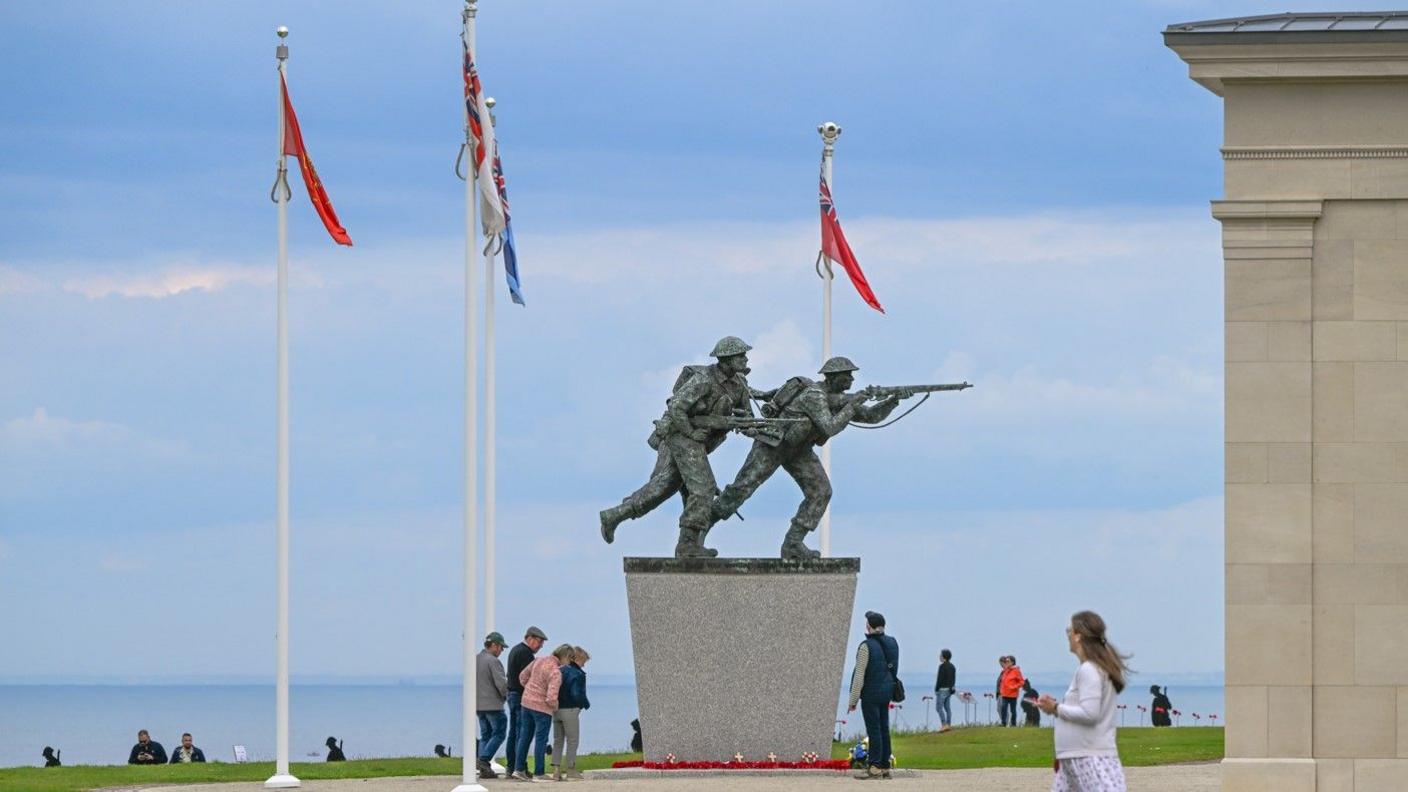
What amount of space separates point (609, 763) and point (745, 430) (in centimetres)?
522

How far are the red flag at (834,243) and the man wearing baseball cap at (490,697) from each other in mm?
8241

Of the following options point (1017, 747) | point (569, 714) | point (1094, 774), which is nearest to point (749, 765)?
point (569, 714)

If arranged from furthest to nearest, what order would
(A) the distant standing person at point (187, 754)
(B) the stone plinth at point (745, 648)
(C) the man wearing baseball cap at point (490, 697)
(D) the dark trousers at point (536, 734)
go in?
(A) the distant standing person at point (187, 754) → (C) the man wearing baseball cap at point (490, 697) → (D) the dark trousers at point (536, 734) → (B) the stone plinth at point (745, 648)

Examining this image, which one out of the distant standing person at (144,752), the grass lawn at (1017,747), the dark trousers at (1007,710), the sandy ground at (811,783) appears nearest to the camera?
the sandy ground at (811,783)

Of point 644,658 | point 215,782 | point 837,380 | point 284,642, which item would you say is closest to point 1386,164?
point 837,380

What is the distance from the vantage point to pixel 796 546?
97.9ft

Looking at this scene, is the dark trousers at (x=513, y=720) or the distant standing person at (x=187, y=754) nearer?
the dark trousers at (x=513, y=720)

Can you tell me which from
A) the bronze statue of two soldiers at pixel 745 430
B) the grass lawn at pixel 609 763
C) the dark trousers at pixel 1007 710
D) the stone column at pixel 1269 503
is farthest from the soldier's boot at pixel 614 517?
the dark trousers at pixel 1007 710

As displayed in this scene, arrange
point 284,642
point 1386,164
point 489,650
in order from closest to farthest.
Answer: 1. point 1386,164
2. point 284,642
3. point 489,650

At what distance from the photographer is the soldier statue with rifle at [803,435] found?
97.6ft

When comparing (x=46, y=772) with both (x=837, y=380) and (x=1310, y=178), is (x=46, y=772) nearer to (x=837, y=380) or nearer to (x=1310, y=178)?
(x=837, y=380)

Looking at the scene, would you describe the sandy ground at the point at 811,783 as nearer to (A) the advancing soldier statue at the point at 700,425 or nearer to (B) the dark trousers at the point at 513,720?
(B) the dark trousers at the point at 513,720

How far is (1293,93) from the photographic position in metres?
25.4

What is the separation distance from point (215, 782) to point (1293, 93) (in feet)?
45.2
